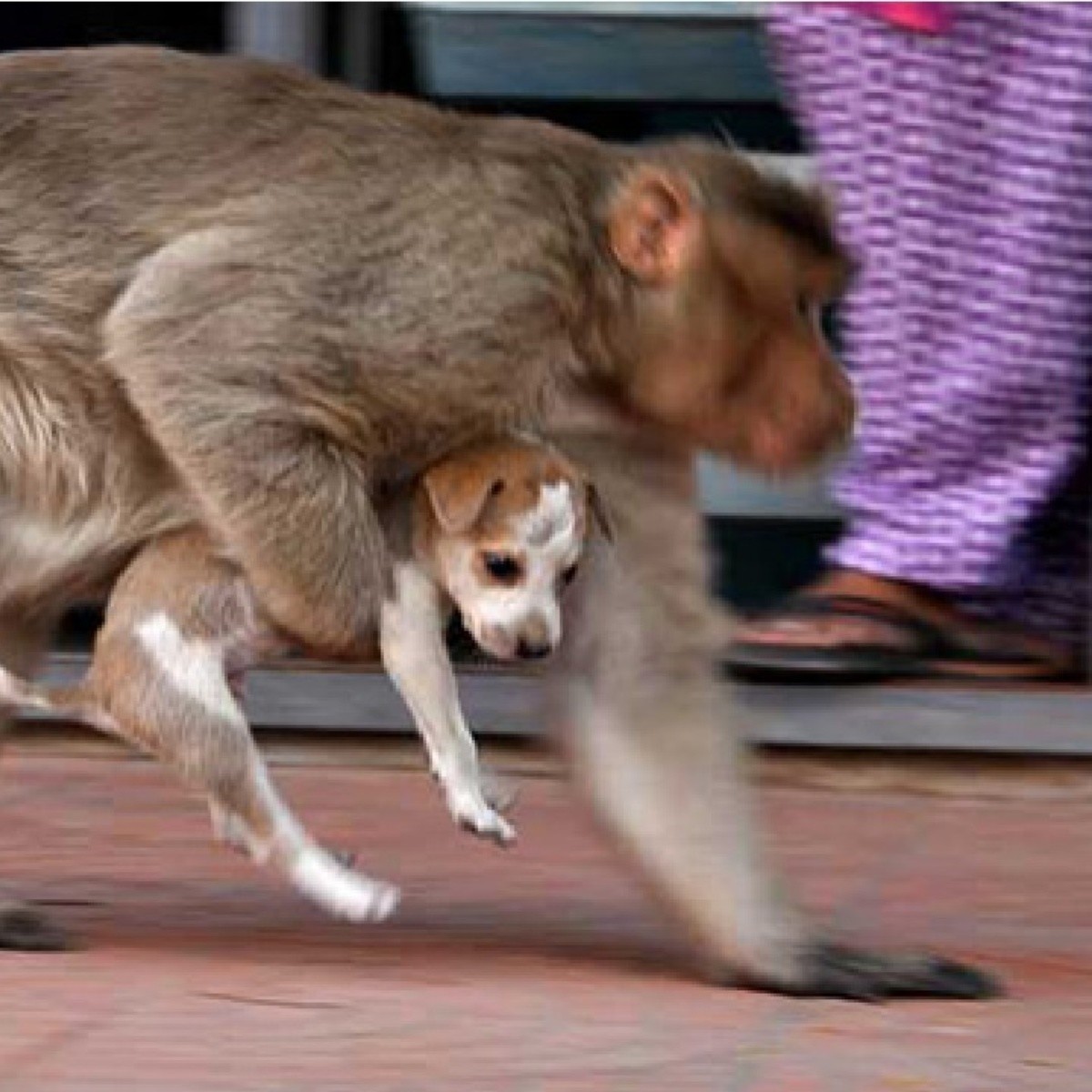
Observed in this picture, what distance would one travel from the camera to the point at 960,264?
6.48 meters

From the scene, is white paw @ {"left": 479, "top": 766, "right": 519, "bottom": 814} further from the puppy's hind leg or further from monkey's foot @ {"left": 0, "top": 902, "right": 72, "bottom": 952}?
monkey's foot @ {"left": 0, "top": 902, "right": 72, "bottom": 952}

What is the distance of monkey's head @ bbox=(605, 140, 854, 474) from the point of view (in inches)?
193

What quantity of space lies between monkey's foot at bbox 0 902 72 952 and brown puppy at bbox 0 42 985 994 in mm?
381

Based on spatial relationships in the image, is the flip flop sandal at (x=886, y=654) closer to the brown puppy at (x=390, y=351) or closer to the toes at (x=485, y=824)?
the brown puppy at (x=390, y=351)

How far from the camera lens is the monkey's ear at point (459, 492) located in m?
4.88

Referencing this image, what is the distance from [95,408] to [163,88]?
0.41 metres

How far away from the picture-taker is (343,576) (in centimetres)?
477

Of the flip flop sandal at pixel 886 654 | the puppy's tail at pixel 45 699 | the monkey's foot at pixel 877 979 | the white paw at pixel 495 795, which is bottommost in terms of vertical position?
the flip flop sandal at pixel 886 654

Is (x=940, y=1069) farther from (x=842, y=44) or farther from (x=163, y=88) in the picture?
(x=842, y=44)

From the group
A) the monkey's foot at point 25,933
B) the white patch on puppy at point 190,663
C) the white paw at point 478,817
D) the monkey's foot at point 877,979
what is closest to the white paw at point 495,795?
the white paw at point 478,817

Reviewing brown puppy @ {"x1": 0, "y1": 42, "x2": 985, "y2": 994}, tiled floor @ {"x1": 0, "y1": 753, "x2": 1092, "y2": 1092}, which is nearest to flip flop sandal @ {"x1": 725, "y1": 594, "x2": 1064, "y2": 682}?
tiled floor @ {"x1": 0, "y1": 753, "x2": 1092, "y2": 1092}

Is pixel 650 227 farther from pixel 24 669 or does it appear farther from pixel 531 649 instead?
pixel 24 669

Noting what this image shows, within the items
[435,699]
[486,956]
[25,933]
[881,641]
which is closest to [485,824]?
[435,699]

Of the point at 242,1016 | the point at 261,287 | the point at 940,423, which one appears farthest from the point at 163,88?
the point at 940,423
